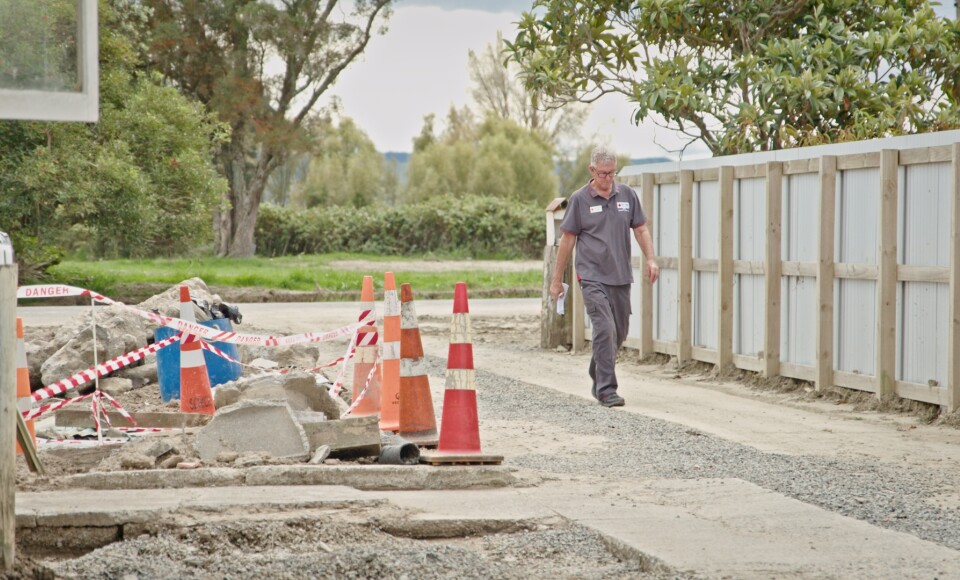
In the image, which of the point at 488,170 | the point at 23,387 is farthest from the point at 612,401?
the point at 488,170

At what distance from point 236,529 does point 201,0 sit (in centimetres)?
3277

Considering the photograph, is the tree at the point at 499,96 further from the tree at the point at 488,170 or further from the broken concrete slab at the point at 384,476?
the broken concrete slab at the point at 384,476

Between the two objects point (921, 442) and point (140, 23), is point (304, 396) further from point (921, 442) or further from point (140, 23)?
point (140, 23)

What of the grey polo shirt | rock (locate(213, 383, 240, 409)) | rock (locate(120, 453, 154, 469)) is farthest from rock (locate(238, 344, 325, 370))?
rock (locate(120, 453, 154, 469))

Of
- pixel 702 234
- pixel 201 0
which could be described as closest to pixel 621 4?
pixel 702 234

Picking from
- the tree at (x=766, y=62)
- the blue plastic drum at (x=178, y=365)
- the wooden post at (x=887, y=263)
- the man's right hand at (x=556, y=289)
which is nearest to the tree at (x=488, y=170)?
the tree at (x=766, y=62)

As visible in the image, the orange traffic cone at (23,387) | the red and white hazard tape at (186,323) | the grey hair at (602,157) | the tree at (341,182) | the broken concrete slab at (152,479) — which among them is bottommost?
the broken concrete slab at (152,479)

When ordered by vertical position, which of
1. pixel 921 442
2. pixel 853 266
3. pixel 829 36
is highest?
pixel 829 36

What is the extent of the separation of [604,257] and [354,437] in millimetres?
3734

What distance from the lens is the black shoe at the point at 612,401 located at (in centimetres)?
1027

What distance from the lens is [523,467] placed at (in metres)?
7.40

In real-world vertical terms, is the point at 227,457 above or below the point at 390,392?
below

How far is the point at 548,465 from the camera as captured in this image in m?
7.55

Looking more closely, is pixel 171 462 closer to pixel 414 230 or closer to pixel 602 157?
pixel 602 157
